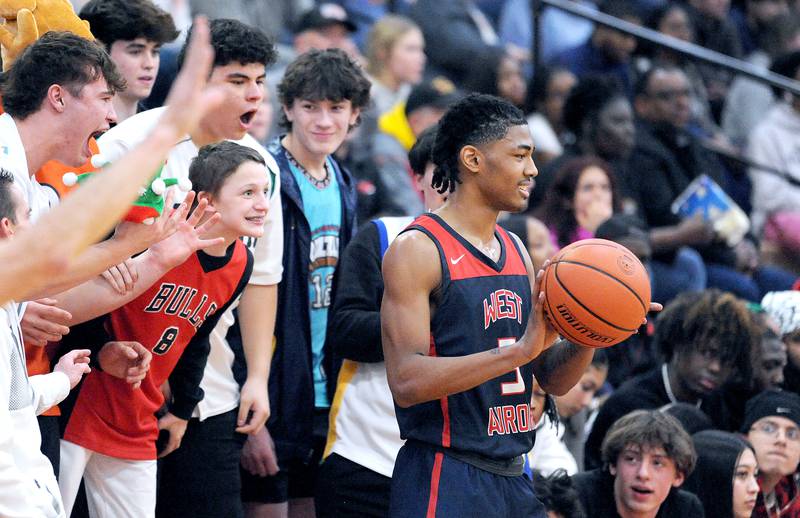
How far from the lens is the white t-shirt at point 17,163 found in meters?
4.05

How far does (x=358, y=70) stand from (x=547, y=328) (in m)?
2.06

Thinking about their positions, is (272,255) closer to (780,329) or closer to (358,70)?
(358,70)

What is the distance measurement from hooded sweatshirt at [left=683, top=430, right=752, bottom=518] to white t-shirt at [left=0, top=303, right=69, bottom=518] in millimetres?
3350

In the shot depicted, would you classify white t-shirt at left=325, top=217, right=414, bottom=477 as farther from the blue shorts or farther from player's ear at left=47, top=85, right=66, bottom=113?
player's ear at left=47, top=85, right=66, bottom=113

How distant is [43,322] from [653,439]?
9.14 feet

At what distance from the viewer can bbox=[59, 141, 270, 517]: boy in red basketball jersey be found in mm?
4551

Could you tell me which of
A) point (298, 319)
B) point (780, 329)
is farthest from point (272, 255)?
point (780, 329)

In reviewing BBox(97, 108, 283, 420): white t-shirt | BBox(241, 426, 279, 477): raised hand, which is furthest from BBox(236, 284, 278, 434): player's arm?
BBox(241, 426, 279, 477): raised hand

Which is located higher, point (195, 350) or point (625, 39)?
point (625, 39)

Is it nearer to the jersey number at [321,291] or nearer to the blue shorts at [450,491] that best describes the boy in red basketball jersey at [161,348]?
the jersey number at [321,291]

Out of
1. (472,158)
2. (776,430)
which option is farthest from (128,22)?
(776,430)

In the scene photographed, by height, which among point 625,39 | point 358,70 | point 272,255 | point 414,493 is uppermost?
point 625,39

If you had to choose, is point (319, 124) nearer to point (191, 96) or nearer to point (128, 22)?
point (128, 22)

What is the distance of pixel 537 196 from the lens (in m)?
8.23
